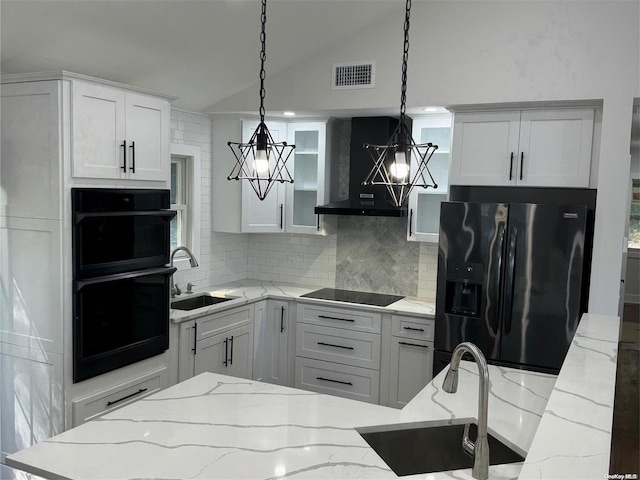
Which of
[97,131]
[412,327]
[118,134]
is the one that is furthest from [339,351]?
[97,131]

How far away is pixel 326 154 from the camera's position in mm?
4883

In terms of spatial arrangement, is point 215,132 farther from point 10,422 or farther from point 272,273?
point 10,422

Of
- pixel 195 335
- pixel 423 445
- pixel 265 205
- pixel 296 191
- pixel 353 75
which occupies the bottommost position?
pixel 195 335

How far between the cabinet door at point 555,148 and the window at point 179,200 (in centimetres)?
263

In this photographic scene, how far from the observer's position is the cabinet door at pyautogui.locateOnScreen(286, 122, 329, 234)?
4.89 m

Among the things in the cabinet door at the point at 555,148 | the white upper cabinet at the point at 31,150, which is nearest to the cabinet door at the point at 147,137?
the white upper cabinet at the point at 31,150

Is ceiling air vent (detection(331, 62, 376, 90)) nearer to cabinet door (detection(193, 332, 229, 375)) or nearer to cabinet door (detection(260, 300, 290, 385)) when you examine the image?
cabinet door (detection(260, 300, 290, 385))

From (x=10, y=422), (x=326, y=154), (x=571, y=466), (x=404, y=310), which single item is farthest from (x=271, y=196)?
(x=571, y=466)

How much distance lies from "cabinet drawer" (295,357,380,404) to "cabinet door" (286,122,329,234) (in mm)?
1128

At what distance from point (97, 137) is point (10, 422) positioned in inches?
A: 68.8

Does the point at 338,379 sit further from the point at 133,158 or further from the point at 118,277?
the point at 133,158

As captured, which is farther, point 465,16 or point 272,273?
point 272,273

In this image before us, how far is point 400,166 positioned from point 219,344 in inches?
107

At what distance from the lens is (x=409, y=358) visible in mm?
4336
